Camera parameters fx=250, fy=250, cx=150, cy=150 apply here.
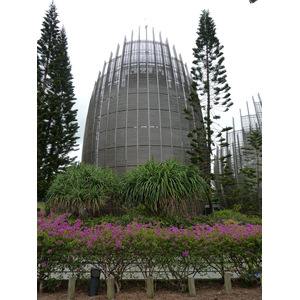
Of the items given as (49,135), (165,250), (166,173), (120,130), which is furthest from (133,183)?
(120,130)

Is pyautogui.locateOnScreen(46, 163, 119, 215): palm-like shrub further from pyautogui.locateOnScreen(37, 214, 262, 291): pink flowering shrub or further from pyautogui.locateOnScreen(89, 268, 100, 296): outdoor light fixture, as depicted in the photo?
pyautogui.locateOnScreen(89, 268, 100, 296): outdoor light fixture

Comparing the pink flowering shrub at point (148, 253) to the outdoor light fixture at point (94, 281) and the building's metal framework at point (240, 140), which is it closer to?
the outdoor light fixture at point (94, 281)

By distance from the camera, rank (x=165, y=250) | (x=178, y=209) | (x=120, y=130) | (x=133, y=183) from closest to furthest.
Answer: (x=165, y=250) < (x=178, y=209) < (x=133, y=183) < (x=120, y=130)

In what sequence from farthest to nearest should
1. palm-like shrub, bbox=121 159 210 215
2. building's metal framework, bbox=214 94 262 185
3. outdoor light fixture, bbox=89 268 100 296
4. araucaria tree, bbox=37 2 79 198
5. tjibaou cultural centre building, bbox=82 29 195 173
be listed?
building's metal framework, bbox=214 94 262 185 → tjibaou cultural centre building, bbox=82 29 195 173 → araucaria tree, bbox=37 2 79 198 → palm-like shrub, bbox=121 159 210 215 → outdoor light fixture, bbox=89 268 100 296

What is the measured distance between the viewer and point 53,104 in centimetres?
1143

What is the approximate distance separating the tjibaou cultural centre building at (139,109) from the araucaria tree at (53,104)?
2.41 m

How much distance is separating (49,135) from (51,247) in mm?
8905

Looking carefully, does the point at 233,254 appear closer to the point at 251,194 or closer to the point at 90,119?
the point at 251,194

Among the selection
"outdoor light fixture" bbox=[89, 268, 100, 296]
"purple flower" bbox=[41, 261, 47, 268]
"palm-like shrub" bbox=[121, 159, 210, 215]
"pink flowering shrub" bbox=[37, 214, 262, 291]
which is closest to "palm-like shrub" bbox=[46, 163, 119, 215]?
"palm-like shrub" bbox=[121, 159, 210, 215]

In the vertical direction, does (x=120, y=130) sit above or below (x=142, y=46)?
below

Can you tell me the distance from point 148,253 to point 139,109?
38.6 feet

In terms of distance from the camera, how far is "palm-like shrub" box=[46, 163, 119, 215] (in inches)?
269

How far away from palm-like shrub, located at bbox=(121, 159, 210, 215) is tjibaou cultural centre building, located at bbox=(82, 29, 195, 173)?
608 centimetres

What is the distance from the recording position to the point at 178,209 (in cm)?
629
